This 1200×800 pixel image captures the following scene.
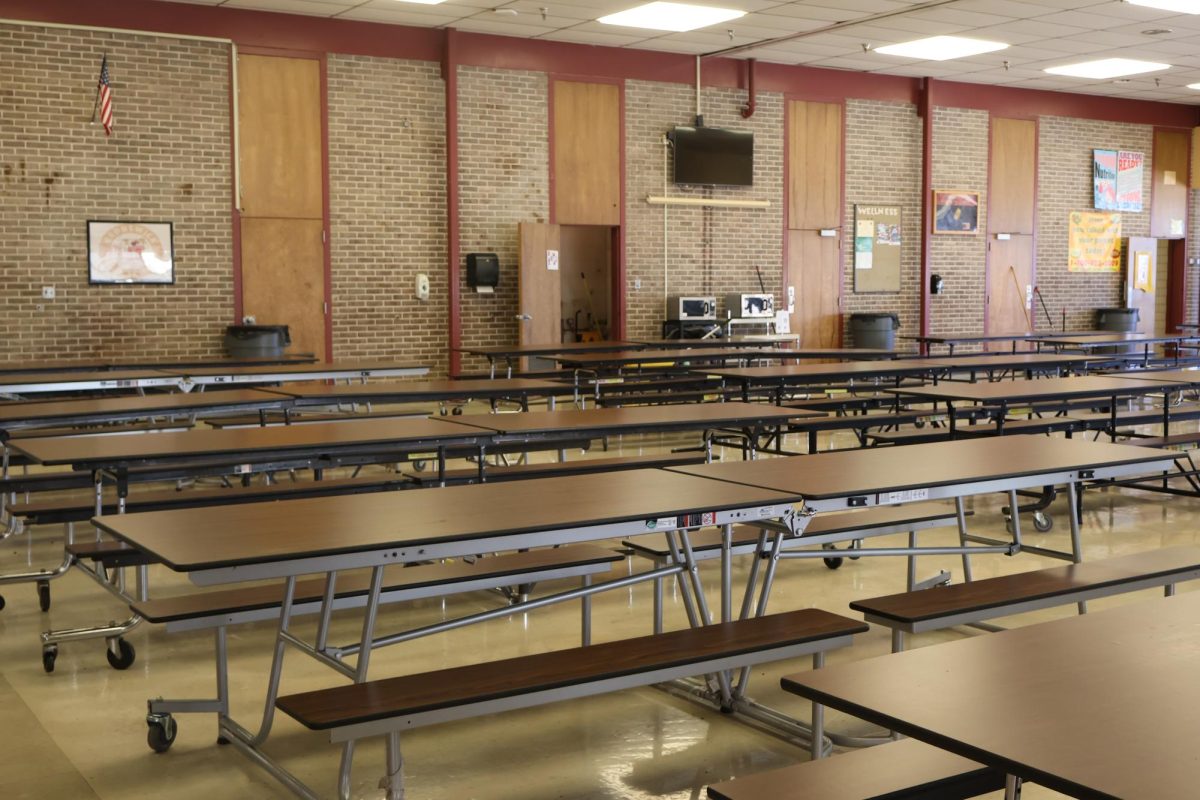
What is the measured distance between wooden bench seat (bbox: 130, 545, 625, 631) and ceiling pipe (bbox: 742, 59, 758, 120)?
33.3 feet

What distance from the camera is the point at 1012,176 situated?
15.8 metres

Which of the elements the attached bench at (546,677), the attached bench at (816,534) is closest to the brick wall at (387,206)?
the attached bench at (816,534)

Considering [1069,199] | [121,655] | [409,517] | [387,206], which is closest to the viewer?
[409,517]

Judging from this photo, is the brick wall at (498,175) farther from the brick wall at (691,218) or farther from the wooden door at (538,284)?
the brick wall at (691,218)

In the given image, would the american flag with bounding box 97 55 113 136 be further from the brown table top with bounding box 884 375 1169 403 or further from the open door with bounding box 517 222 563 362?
the brown table top with bounding box 884 375 1169 403

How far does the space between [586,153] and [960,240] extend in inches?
218

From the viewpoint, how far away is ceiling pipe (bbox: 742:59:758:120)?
1348 centimetres

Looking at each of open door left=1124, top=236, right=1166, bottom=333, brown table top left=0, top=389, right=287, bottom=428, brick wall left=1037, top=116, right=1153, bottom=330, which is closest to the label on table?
brown table top left=0, top=389, right=287, bottom=428

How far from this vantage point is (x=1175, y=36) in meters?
12.5

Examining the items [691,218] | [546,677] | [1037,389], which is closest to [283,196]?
[691,218]

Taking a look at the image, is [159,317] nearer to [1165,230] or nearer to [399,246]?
[399,246]

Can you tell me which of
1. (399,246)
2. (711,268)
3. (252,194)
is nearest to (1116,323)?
(711,268)

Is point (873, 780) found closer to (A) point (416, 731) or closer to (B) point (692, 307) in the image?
(A) point (416, 731)

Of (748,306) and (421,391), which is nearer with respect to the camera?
(421,391)
